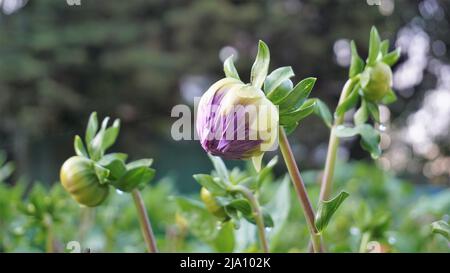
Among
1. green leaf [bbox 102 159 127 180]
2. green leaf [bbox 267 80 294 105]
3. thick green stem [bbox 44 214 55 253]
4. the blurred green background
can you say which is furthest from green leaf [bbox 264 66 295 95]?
the blurred green background

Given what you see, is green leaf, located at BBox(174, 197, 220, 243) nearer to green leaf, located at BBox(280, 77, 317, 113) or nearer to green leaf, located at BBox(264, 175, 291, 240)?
green leaf, located at BBox(264, 175, 291, 240)

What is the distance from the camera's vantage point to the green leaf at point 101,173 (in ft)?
1.11

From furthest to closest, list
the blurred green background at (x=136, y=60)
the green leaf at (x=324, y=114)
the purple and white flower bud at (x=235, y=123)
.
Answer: the blurred green background at (x=136, y=60) < the green leaf at (x=324, y=114) < the purple and white flower bud at (x=235, y=123)

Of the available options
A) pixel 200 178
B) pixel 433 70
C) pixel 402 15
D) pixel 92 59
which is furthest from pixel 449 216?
pixel 92 59

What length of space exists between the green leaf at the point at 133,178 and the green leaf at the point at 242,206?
0.05 meters

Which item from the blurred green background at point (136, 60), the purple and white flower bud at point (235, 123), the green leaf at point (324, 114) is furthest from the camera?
the blurred green background at point (136, 60)

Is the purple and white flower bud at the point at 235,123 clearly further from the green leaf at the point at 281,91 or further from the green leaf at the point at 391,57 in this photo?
the green leaf at the point at 391,57

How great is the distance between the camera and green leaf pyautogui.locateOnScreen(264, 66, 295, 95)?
287mm

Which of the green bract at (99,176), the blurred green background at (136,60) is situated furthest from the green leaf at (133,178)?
the blurred green background at (136,60)

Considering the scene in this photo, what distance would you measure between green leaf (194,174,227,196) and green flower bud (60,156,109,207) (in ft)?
0.20

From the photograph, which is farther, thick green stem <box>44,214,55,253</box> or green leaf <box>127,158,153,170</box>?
thick green stem <box>44,214,55,253</box>

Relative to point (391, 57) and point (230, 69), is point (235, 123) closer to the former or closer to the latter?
point (230, 69)

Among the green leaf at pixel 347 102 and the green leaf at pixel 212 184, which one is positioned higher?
the green leaf at pixel 347 102
